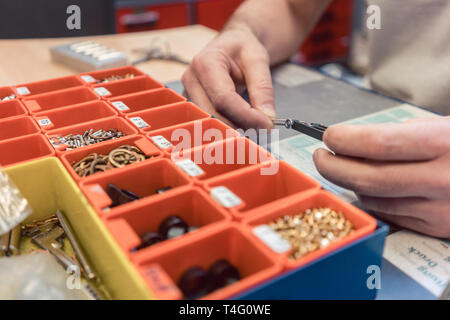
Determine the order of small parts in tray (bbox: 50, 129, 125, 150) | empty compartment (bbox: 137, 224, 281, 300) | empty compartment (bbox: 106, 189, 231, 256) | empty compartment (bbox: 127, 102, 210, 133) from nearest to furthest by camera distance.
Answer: empty compartment (bbox: 137, 224, 281, 300)
empty compartment (bbox: 106, 189, 231, 256)
small parts in tray (bbox: 50, 129, 125, 150)
empty compartment (bbox: 127, 102, 210, 133)

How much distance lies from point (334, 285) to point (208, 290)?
0.16 m

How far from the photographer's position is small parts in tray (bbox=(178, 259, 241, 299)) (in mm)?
498

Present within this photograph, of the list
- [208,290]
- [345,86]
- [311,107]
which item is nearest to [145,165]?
[208,290]

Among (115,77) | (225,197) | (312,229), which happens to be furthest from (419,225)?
(115,77)

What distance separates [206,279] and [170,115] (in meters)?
0.48

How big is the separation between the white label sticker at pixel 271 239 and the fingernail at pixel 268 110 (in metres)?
0.45

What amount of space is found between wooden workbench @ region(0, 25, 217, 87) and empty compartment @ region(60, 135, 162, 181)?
2.01 feet

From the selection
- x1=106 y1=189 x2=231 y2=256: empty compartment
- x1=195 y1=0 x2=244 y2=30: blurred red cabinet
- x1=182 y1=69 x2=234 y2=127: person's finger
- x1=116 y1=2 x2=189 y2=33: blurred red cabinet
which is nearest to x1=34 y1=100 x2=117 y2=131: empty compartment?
x1=182 y1=69 x2=234 y2=127: person's finger

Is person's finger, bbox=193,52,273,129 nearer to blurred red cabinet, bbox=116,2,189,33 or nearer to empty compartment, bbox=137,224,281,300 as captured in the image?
empty compartment, bbox=137,224,281,300

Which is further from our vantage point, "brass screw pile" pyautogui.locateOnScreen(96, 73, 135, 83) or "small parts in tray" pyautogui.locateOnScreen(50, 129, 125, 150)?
"brass screw pile" pyautogui.locateOnScreen(96, 73, 135, 83)

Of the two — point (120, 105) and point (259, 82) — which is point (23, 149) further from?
point (259, 82)

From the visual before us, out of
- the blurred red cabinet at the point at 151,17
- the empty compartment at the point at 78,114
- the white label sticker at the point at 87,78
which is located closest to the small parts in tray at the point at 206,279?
the empty compartment at the point at 78,114

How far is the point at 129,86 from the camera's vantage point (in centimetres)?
106

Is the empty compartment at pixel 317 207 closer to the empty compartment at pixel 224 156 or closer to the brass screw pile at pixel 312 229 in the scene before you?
the brass screw pile at pixel 312 229
